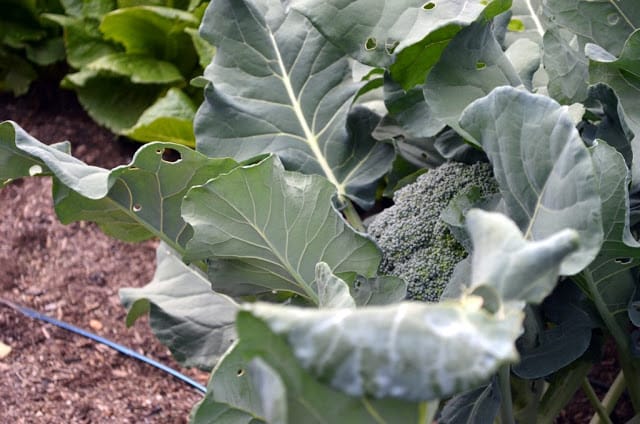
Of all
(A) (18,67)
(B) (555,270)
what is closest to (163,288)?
(B) (555,270)

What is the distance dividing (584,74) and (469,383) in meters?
0.59

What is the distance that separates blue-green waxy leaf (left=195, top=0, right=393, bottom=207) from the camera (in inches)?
37.8

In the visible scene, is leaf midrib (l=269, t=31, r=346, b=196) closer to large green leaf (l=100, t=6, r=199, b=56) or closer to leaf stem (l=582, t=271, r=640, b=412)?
leaf stem (l=582, t=271, r=640, b=412)

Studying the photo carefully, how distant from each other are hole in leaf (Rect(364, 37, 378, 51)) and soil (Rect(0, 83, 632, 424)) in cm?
72

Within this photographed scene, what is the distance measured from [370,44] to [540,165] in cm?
30

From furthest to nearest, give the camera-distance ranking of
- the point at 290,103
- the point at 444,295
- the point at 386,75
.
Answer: the point at 290,103, the point at 386,75, the point at 444,295

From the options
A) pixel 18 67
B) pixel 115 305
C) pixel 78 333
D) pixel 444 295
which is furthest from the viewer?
pixel 18 67

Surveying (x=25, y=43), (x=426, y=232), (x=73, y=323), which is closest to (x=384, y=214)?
(x=426, y=232)

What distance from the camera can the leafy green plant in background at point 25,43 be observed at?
2.42 m

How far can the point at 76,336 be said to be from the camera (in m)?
1.42

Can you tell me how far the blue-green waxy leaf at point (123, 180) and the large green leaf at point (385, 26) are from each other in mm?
190

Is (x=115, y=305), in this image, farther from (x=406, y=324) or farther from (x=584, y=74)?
(x=406, y=324)

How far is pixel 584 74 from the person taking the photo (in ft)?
2.79

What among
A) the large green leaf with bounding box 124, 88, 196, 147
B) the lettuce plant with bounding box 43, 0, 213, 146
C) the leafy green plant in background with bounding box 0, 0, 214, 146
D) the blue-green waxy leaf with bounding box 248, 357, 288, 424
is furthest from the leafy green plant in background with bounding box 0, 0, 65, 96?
the blue-green waxy leaf with bounding box 248, 357, 288, 424
